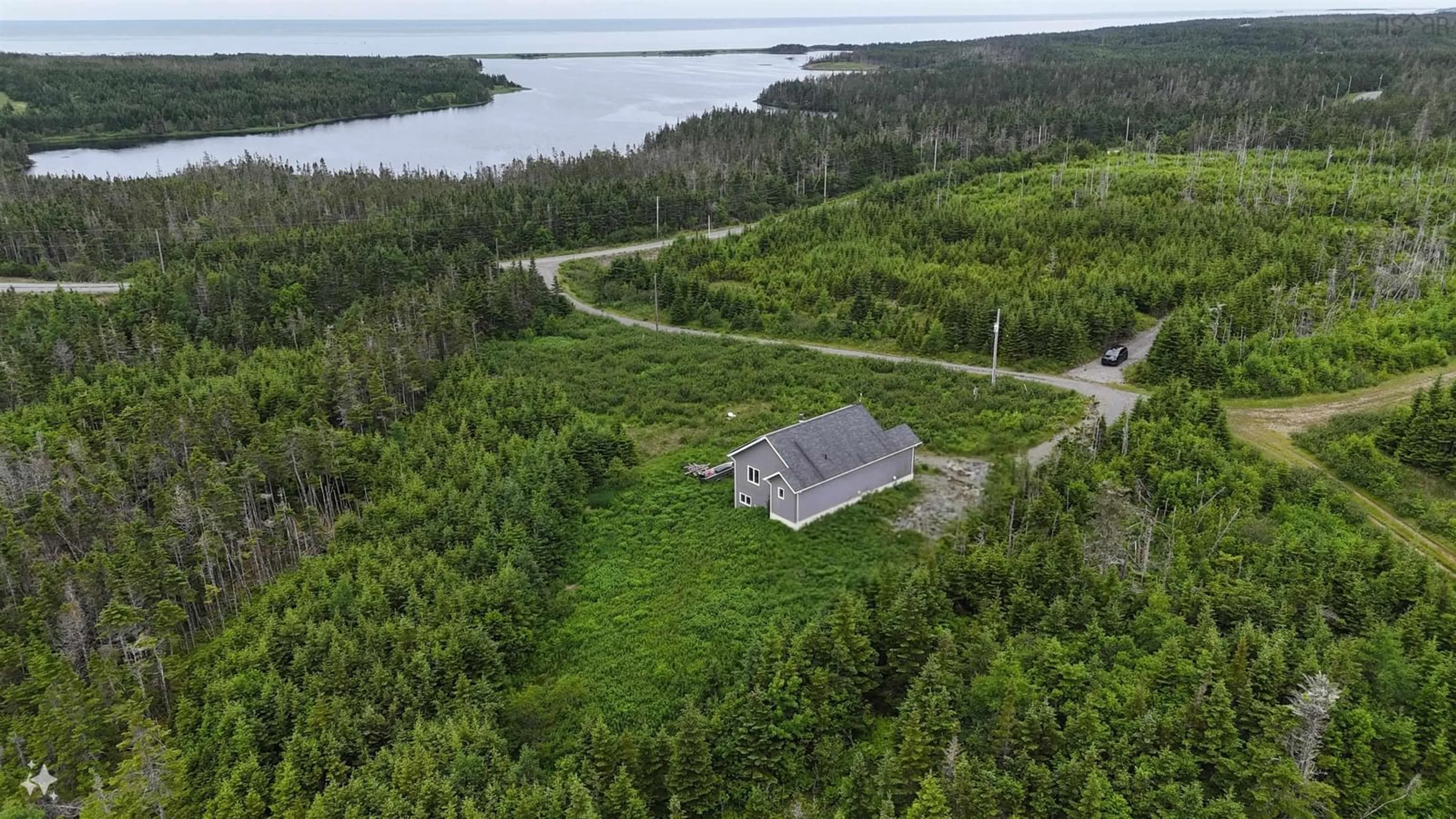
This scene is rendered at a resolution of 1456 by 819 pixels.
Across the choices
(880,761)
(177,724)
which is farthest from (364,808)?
(880,761)

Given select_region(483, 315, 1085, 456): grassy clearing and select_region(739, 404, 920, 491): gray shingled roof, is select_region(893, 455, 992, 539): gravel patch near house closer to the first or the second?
select_region(483, 315, 1085, 456): grassy clearing

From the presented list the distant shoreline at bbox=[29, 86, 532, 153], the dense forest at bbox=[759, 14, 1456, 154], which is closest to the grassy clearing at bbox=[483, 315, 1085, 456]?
the dense forest at bbox=[759, 14, 1456, 154]

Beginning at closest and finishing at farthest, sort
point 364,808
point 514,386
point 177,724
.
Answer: point 364,808
point 177,724
point 514,386

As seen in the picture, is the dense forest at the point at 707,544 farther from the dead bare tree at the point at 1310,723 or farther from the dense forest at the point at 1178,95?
the dense forest at the point at 1178,95

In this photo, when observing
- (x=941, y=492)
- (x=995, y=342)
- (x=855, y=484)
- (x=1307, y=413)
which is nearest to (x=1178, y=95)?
(x=995, y=342)

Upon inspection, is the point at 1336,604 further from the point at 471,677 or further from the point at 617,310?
the point at 617,310

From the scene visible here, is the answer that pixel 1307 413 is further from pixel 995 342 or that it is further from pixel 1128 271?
pixel 1128 271

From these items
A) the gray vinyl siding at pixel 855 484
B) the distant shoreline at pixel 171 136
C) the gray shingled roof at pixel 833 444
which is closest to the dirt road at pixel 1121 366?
the gray vinyl siding at pixel 855 484
